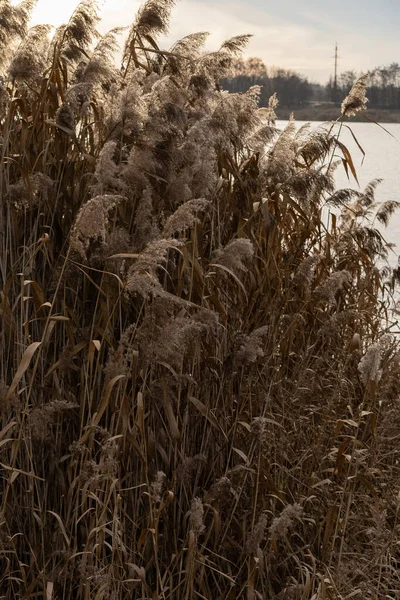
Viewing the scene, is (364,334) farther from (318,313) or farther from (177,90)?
(177,90)

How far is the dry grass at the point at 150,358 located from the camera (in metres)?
2.25

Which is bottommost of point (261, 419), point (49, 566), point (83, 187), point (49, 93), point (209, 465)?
point (49, 566)

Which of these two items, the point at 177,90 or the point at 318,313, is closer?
the point at 177,90

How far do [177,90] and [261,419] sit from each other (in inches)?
40.0

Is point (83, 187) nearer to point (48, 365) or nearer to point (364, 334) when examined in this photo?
point (48, 365)

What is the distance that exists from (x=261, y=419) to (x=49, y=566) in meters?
0.75

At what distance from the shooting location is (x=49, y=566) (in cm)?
241

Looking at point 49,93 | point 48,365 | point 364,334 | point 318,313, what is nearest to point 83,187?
point 49,93

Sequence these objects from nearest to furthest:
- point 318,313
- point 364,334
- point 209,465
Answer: point 209,465 < point 318,313 < point 364,334

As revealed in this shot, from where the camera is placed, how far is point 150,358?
2209mm

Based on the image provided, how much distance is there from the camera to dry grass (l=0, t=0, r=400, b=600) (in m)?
2.25

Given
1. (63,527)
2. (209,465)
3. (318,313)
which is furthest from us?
(318,313)

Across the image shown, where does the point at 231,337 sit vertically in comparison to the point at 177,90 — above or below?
below

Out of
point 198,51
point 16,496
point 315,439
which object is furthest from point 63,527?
point 198,51
